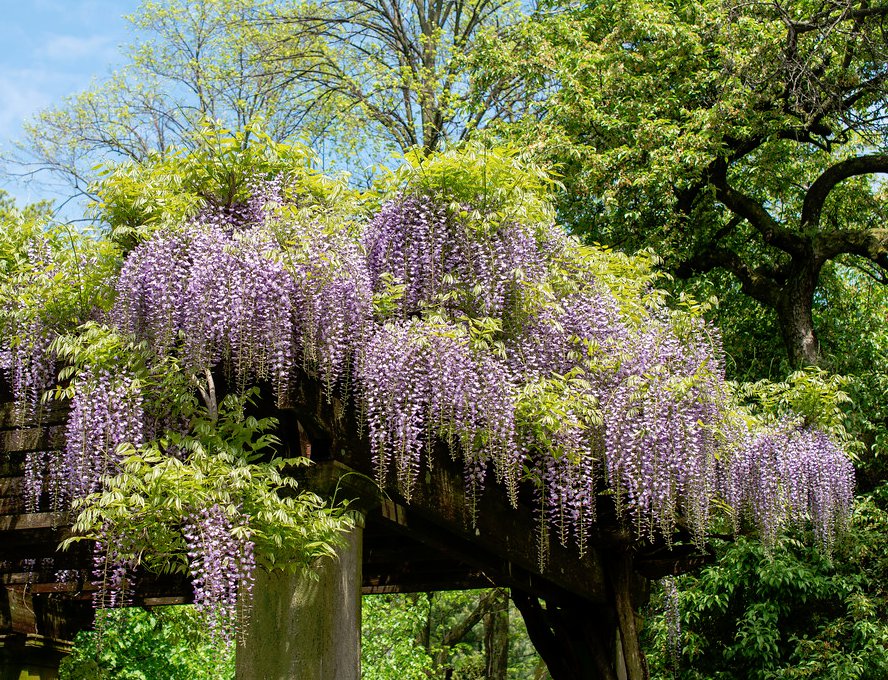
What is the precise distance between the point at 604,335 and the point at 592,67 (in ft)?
21.6

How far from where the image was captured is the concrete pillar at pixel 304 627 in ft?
14.0

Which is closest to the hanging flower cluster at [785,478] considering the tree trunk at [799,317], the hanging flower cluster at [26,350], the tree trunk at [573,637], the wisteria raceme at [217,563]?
the tree trunk at [573,637]

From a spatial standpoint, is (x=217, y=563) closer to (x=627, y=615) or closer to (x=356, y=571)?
(x=356, y=571)

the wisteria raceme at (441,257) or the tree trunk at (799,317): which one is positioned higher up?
the tree trunk at (799,317)

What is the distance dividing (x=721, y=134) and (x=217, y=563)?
332 inches

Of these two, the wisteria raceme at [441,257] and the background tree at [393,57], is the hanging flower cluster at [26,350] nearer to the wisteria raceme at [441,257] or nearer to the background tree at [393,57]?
the wisteria raceme at [441,257]

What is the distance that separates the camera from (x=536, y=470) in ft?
17.0

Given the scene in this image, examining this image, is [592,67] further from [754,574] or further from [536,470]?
[536,470]

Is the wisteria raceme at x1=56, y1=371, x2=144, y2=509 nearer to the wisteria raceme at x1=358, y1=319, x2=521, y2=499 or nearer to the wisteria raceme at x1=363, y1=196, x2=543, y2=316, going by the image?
the wisteria raceme at x1=358, y1=319, x2=521, y2=499

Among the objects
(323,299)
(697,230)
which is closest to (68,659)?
(323,299)

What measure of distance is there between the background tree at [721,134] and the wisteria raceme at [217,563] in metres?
7.61

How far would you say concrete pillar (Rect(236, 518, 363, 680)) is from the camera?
169 inches

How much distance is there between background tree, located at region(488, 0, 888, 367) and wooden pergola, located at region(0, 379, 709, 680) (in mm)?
5014

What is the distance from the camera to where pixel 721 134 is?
10.5 meters
